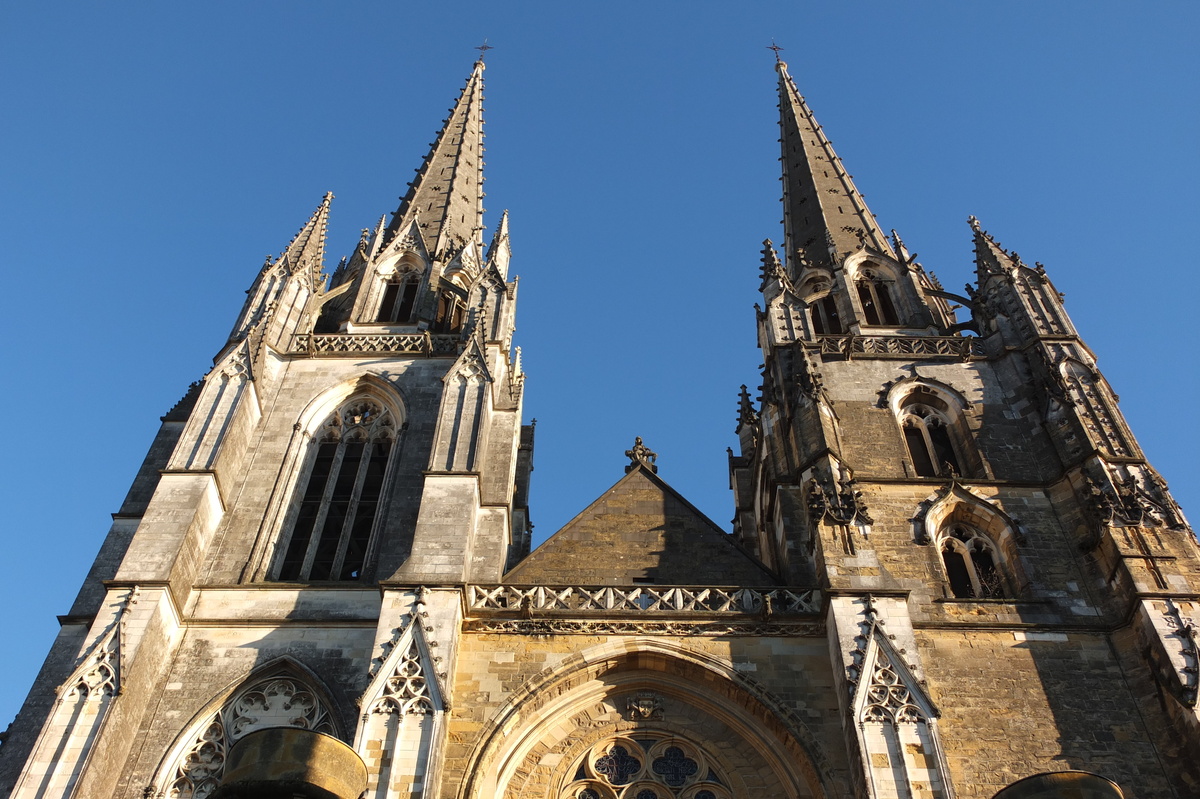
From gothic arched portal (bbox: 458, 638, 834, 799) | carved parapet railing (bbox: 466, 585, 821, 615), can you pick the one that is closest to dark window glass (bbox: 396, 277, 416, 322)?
carved parapet railing (bbox: 466, 585, 821, 615)

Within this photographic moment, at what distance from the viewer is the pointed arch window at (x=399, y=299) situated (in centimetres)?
2253

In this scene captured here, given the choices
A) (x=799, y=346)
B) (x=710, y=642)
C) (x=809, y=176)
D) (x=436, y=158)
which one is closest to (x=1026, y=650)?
(x=710, y=642)

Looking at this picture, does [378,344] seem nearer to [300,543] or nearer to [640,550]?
[300,543]

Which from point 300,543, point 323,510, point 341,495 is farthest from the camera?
point 341,495

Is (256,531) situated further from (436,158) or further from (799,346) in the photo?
(436,158)

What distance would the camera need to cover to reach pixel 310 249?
72.6ft

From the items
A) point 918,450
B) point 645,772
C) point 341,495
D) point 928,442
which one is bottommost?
point 645,772

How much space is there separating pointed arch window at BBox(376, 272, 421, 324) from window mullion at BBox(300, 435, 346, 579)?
4586 millimetres

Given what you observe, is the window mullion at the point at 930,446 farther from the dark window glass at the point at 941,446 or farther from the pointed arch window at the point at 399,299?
the pointed arch window at the point at 399,299

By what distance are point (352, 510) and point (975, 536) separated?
368 inches

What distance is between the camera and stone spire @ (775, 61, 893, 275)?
82.7 ft

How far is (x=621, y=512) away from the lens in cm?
1688

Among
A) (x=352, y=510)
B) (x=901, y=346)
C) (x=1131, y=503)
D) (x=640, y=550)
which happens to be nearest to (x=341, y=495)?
(x=352, y=510)

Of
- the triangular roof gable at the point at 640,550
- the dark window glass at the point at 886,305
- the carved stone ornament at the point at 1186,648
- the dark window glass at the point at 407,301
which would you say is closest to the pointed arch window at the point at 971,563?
the carved stone ornament at the point at 1186,648
